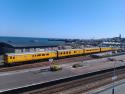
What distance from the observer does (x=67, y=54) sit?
2153 inches

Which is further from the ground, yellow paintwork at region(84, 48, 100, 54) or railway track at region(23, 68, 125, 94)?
yellow paintwork at region(84, 48, 100, 54)

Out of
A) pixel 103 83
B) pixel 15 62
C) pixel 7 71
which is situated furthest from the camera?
pixel 15 62

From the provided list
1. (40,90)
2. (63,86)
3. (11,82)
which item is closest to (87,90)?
(63,86)

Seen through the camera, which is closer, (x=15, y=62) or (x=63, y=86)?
(x=63, y=86)

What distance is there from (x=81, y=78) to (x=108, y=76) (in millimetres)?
5175

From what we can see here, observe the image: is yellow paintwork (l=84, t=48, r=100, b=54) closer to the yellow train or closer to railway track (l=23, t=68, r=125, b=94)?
the yellow train

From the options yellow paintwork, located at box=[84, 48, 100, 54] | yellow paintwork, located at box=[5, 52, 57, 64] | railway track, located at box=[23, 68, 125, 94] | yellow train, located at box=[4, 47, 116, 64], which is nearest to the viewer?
railway track, located at box=[23, 68, 125, 94]

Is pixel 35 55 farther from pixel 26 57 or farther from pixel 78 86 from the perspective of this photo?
pixel 78 86

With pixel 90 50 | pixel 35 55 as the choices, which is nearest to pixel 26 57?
Answer: pixel 35 55

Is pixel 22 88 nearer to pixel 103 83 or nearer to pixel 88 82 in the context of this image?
pixel 88 82

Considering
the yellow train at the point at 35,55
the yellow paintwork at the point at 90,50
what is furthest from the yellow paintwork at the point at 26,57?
the yellow paintwork at the point at 90,50

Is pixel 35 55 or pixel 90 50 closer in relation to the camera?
pixel 35 55

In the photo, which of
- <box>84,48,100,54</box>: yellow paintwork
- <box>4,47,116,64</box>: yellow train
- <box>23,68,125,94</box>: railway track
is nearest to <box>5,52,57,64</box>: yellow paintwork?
<box>4,47,116,64</box>: yellow train

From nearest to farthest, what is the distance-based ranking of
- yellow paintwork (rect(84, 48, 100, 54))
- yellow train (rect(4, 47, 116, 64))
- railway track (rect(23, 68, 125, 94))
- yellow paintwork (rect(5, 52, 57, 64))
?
1. railway track (rect(23, 68, 125, 94))
2. yellow paintwork (rect(5, 52, 57, 64))
3. yellow train (rect(4, 47, 116, 64))
4. yellow paintwork (rect(84, 48, 100, 54))
